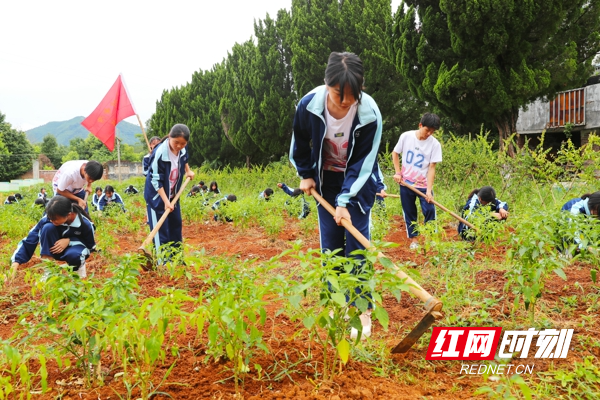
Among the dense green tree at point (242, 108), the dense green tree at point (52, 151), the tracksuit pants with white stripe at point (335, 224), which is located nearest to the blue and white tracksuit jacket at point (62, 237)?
the tracksuit pants with white stripe at point (335, 224)

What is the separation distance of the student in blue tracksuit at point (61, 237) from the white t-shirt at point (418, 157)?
3469 mm

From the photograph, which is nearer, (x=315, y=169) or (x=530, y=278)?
(x=530, y=278)

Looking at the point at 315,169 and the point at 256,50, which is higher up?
the point at 256,50

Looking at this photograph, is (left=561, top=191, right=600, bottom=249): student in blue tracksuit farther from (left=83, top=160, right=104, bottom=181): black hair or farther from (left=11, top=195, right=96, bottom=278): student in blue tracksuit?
(left=83, top=160, right=104, bottom=181): black hair

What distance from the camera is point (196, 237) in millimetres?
7340

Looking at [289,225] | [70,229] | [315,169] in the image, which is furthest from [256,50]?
[315,169]

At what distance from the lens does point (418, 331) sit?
2328 millimetres

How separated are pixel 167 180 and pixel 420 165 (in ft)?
9.11

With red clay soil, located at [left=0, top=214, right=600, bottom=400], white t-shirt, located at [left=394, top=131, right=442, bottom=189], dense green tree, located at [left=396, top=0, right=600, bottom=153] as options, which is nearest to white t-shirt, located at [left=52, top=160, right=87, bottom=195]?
red clay soil, located at [left=0, top=214, right=600, bottom=400]

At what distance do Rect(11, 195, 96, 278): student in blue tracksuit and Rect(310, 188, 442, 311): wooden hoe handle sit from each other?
8.07 feet

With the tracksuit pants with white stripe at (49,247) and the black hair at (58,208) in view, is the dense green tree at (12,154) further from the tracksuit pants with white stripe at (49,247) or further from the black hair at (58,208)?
the black hair at (58,208)

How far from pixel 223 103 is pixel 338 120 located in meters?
16.8

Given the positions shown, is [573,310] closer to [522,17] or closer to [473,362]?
[473,362]

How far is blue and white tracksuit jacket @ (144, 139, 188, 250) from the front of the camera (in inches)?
181
